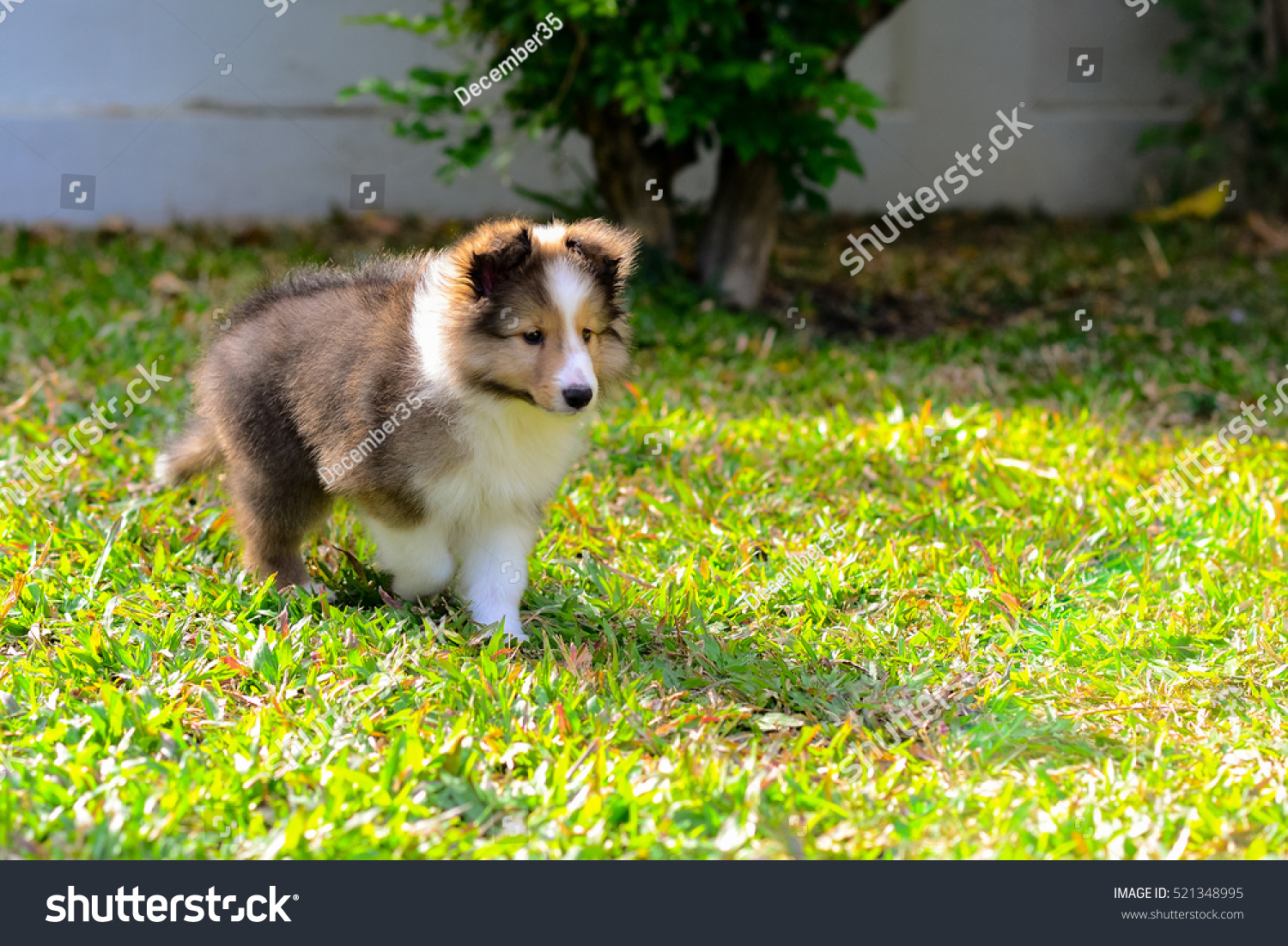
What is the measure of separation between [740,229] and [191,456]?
401 centimetres

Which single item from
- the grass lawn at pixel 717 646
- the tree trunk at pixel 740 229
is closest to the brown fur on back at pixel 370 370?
the grass lawn at pixel 717 646

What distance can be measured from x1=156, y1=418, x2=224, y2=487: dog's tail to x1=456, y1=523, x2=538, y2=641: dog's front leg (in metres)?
0.93

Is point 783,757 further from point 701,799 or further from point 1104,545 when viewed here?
point 1104,545

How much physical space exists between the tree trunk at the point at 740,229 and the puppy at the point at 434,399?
367 cm

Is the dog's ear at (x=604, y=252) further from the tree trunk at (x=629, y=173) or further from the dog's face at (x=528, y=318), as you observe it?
the tree trunk at (x=629, y=173)

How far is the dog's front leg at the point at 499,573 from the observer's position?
3.35 m

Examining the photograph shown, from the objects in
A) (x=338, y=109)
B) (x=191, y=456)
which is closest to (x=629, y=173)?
(x=338, y=109)

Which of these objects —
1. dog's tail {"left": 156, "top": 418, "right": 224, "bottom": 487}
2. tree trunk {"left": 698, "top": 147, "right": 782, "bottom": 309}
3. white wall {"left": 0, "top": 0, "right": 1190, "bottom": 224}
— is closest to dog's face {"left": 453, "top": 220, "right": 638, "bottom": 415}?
dog's tail {"left": 156, "top": 418, "right": 224, "bottom": 487}

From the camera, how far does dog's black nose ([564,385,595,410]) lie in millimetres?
2943

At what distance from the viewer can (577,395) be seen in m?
A: 2.95

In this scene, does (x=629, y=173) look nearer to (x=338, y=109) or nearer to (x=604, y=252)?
(x=338, y=109)

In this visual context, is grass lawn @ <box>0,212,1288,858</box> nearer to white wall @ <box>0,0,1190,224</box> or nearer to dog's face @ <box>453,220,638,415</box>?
dog's face @ <box>453,220,638,415</box>

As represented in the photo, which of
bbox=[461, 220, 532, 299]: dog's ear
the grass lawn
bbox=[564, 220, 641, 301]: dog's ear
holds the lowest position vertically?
the grass lawn
